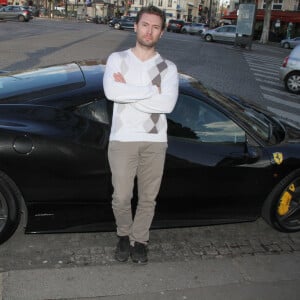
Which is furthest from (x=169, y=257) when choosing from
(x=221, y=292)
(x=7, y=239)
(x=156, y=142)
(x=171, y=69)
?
(x=171, y=69)

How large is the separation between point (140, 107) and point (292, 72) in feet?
31.7

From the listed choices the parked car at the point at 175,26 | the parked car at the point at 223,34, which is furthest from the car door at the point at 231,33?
the parked car at the point at 175,26

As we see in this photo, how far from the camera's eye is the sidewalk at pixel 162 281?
108 inches

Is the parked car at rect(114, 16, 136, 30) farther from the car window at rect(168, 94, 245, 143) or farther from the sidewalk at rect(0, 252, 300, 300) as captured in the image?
the sidewalk at rect(0, 252, 300, 300)

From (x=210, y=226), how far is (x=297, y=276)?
897mm

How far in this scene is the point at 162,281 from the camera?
9.59 ft

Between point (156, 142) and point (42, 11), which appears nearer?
point (156, 142)

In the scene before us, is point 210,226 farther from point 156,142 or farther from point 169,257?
point 156,142

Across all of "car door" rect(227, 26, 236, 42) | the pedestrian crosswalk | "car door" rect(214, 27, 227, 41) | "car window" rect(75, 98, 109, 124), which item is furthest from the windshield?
"car door" rect(214, 27, 227, 41)

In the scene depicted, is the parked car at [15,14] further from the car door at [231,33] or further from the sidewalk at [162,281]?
the sidewalk at [162,281]

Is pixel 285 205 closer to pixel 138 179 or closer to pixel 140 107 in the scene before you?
pixel 138 179

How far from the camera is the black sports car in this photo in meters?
2.88

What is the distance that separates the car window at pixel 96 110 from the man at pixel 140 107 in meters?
0.25

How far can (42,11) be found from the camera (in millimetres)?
83875
